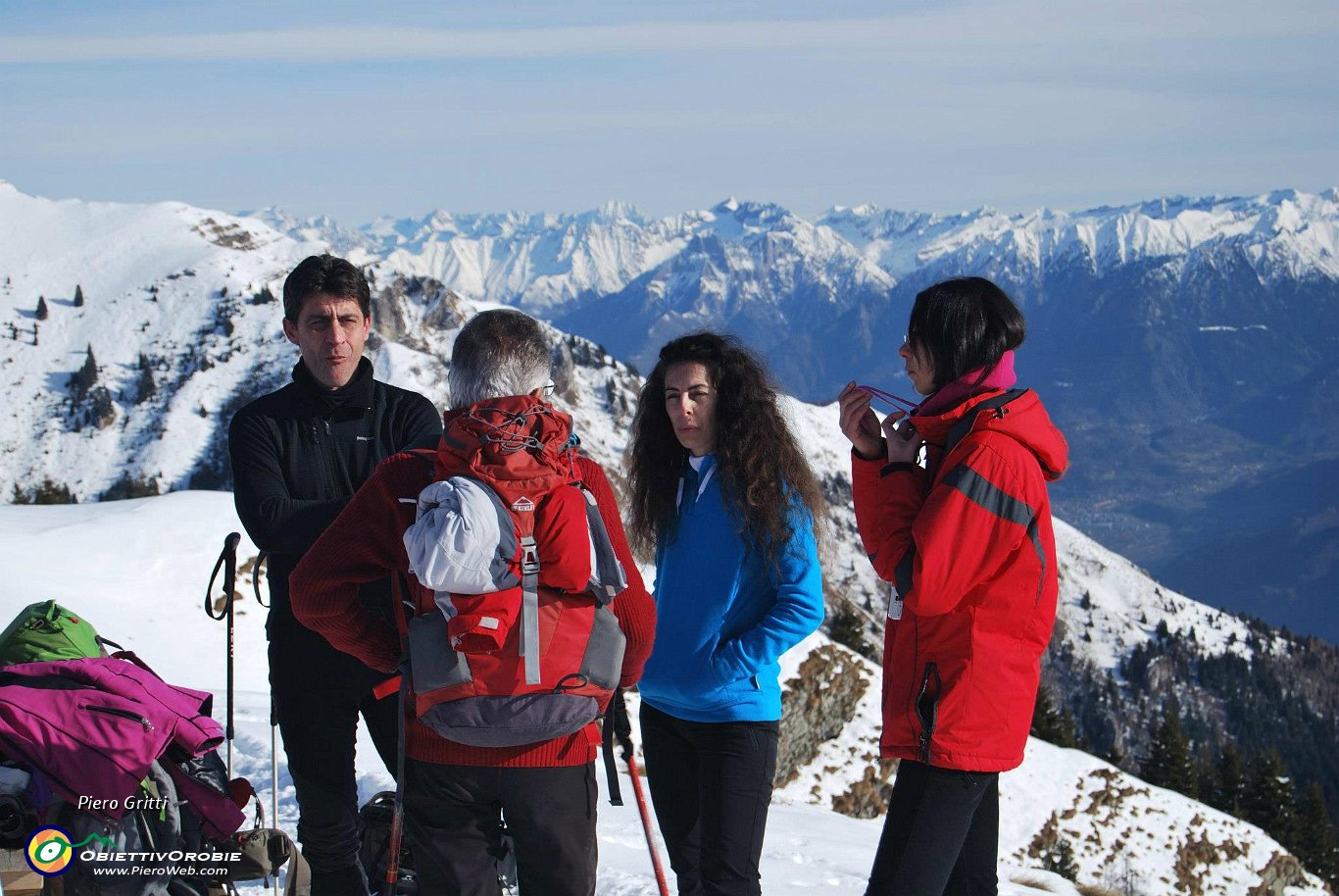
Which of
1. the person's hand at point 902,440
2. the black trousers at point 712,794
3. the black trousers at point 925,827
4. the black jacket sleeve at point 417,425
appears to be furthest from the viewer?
the black jacket sleeve at point 417,425

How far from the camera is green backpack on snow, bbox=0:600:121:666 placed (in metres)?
5.60

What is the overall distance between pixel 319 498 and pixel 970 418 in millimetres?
3499

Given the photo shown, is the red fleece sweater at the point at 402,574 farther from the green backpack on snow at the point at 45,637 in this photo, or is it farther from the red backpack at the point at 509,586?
the green backpack on snow at the point at 45,637

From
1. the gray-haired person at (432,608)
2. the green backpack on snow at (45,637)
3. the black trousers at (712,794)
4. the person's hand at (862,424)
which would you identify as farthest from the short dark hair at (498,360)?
the green backpack on snow at (45,637)

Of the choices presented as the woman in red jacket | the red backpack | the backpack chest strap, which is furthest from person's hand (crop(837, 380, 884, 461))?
the backpack chest strap

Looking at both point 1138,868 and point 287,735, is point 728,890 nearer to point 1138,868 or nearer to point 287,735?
point 287,735

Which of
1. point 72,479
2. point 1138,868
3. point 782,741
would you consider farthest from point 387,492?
point 72,479

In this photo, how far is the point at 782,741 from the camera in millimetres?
25391

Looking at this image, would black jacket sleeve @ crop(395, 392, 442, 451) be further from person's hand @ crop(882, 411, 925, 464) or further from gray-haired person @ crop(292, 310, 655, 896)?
person's hand @ crop(882, 411, 925, 464)

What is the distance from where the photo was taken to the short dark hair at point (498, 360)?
4117 millimetres

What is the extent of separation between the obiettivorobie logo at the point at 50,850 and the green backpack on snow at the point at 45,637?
1.01 meters

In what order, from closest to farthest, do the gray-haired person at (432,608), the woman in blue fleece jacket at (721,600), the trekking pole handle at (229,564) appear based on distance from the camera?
the gray-haired person at (432,608), the woman in blue fleece jacket at (721,600), the trekking pole handle at (229,564)

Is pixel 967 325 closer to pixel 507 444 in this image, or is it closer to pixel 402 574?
pixel 507 444

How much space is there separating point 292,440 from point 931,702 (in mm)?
3598
